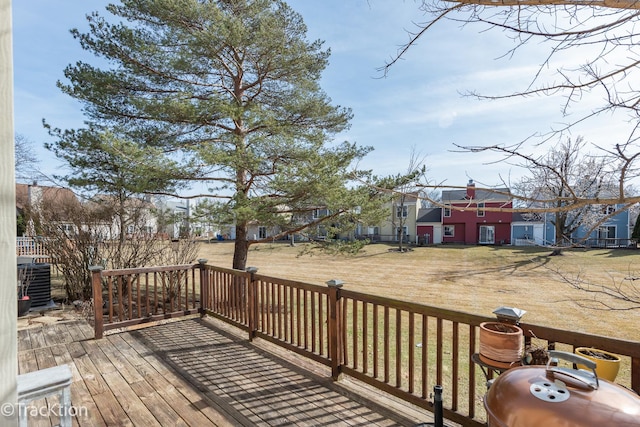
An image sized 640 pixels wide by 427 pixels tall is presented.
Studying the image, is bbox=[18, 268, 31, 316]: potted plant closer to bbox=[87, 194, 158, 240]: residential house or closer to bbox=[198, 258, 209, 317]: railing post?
bbox=[87, 194, 158, 240]: residential house

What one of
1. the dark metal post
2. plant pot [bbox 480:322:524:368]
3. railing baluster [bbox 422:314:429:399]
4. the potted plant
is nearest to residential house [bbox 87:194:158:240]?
the potted plant

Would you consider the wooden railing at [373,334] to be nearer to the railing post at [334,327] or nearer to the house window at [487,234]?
the railing post at [334,327]

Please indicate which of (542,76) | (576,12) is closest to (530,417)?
(542,76)

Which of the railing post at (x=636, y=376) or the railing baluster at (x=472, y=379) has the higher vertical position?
the railing post at (x=636, y=376)

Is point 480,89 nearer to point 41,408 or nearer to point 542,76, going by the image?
point 542,76

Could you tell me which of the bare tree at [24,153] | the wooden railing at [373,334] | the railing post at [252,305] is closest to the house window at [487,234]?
the wooden railing at [373,334]

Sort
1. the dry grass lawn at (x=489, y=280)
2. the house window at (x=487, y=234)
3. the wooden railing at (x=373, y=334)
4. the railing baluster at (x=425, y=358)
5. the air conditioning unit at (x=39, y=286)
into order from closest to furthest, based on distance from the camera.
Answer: the wooden railing at (x=373, y=334) < the railing baluster at (x=425, y=358) < the air conditioning unit at (x=39, y=286) < the dry grass lawn at (x=489, y=280) < the house window at (x=487, y=234)

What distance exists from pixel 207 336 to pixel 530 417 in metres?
4.04

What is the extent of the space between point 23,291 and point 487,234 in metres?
28.5

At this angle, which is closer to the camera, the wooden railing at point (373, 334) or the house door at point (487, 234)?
the wooden railing at point (373, 334)

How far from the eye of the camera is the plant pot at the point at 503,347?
1881mm

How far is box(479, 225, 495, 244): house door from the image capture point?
2675 cm

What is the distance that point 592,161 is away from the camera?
2.48m

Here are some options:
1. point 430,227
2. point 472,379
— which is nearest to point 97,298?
point 472,379
